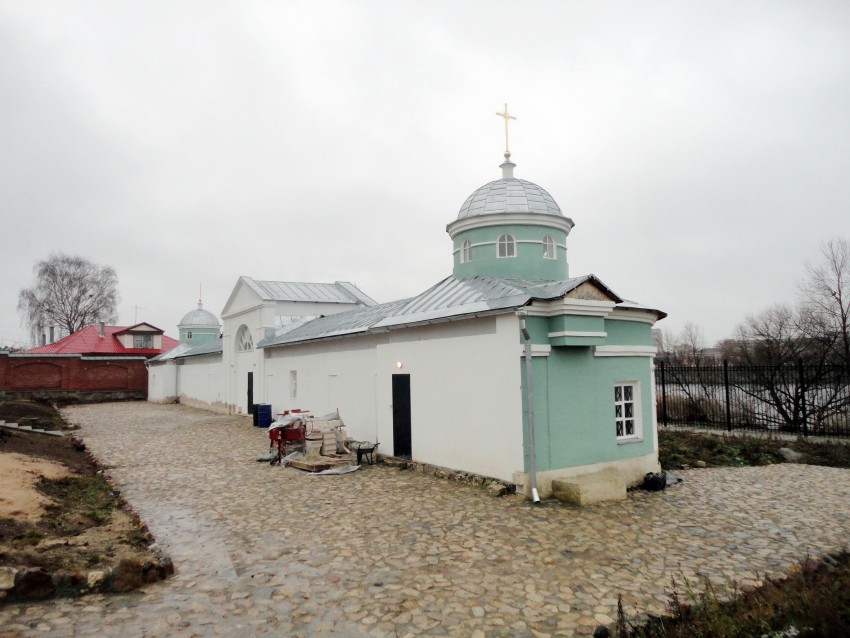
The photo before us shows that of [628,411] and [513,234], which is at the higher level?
[513,234]

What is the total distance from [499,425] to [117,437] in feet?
45.9

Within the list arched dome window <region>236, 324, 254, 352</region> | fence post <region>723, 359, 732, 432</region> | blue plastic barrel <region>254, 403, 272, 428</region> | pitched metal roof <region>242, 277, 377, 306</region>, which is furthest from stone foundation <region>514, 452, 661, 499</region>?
arched dome window <region>236, 324, 254, 352</region>

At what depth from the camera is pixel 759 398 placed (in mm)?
16703

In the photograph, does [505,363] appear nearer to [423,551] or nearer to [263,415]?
[423,551]

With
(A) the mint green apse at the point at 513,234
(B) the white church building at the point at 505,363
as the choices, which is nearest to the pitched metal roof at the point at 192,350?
(B) the white church building at the point at 505,363

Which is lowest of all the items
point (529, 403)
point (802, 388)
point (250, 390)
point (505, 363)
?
point (250, 390)

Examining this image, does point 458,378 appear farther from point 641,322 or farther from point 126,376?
point 126,376

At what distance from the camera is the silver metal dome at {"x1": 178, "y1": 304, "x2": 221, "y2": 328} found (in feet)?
134

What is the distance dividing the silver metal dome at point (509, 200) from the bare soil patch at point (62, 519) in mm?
9929

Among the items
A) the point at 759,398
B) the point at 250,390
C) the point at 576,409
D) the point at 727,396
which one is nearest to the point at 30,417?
the point at 250,390

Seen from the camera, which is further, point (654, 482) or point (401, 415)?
point (401, 415)

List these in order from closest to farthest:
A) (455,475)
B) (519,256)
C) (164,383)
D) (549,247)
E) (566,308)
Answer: (566,308) < (455,475) < (519,256) < (549,247) < (164,383)

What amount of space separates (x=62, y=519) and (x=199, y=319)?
35.9 m

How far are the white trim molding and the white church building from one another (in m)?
0.04
